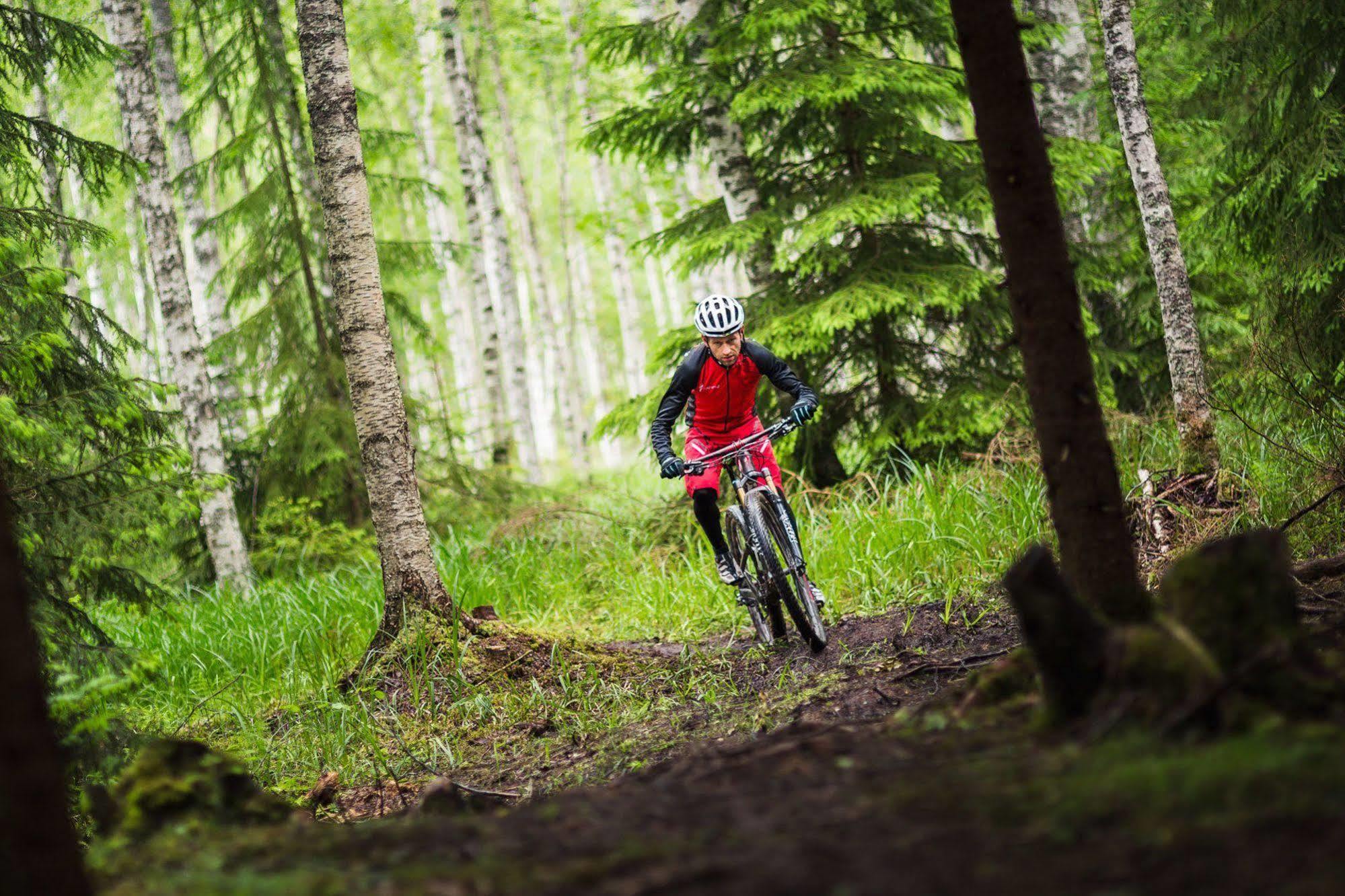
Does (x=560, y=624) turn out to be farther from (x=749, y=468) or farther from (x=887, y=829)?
(x=887, y=829)

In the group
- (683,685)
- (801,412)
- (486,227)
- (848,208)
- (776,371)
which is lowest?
(683,685)

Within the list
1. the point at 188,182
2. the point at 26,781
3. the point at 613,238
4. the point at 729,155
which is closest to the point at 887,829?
the point at 26,781

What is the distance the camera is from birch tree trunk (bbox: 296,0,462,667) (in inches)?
275

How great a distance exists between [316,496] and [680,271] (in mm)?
5316

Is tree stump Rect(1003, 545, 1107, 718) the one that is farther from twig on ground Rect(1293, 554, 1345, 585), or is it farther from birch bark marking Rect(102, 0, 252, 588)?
birch bark marking Rect(102, 0, 252, 588)

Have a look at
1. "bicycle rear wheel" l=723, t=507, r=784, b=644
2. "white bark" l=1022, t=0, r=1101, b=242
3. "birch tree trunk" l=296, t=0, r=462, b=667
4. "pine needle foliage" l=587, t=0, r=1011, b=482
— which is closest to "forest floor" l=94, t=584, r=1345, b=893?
"bicycle rear wheel" l=723, t=507, r=784, b=644

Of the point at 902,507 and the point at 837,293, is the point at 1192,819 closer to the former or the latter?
the point at 902,507

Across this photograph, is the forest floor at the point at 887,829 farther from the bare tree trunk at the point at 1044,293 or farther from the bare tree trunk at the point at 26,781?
the bare tree trunk at the point at 1044,293

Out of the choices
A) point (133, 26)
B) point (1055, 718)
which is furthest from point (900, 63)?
point (133, 26)

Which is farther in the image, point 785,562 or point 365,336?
point 365,336

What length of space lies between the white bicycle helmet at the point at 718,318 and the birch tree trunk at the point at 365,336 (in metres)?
2.07

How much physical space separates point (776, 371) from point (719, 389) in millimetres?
387

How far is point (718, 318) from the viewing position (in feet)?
21.5

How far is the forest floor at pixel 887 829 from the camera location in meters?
2.09
